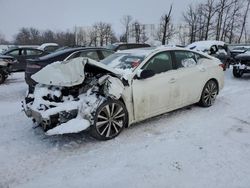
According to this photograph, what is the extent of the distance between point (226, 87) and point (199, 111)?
3.53 m

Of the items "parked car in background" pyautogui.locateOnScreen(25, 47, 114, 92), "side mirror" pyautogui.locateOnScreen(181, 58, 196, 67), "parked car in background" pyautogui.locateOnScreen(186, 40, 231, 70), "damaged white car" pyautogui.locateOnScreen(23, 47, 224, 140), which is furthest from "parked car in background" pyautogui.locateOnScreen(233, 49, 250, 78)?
"damaged white car" pyautogui.locateOnScreen(23, 47, 224, 140)

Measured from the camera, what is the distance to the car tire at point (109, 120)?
176 inches

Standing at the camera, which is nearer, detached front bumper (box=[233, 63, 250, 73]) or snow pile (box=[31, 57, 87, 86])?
snow pile (box=[31, 57, 87, 86])

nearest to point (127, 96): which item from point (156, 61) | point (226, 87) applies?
point (156, 61)

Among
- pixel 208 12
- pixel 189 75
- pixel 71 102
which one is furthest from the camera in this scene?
pixel 208 12

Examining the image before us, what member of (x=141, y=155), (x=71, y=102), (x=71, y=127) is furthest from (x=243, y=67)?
(x=71, y=127)

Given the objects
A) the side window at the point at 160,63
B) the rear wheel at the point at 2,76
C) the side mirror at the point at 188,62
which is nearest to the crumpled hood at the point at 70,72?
the side window at the point at 160,63

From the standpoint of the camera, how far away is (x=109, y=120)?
4625 mm

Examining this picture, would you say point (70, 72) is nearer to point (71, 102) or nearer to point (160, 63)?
point (71, 102)

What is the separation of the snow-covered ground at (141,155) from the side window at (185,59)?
3.76ft

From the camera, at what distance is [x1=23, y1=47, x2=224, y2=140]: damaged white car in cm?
438

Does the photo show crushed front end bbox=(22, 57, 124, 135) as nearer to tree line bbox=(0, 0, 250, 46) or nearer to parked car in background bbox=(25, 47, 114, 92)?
parked car in background bbox=(25, 47, 114, 92)

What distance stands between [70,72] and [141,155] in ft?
5.99

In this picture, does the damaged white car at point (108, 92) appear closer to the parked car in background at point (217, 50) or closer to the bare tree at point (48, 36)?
the parked car in background at point (217, 50)
